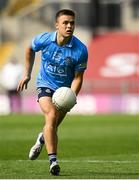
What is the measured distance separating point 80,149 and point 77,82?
4.79 meters

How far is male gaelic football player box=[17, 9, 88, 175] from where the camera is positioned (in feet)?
39.4

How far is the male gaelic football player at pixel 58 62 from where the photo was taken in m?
12.0

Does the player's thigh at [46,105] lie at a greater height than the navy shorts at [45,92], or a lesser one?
lesser

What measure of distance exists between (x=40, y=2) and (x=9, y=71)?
763 centimetres

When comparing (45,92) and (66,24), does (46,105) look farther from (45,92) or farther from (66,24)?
(66,24)

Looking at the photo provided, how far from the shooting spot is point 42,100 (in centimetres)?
1221

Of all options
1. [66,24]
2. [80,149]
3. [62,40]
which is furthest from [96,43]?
[66,24]

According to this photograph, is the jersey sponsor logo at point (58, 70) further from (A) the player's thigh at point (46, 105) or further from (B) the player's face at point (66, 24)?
(B) the player's face at point (66, 24)

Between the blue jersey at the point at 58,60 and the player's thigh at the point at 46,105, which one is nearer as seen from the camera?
the player's thigh at the point at 46,105

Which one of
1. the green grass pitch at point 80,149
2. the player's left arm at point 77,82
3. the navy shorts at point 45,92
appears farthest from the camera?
the navy shorts at point 45,92

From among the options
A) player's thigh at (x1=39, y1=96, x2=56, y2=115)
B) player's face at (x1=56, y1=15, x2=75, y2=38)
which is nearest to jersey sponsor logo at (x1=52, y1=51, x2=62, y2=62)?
player's face at (x1=56, y1=15, x2=75, y2=38)

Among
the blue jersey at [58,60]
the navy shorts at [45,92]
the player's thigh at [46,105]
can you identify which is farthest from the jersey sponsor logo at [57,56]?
the player's thigh at [46,105]

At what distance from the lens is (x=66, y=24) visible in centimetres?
1200

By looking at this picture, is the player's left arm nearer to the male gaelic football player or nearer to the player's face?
the male gaelic football player
